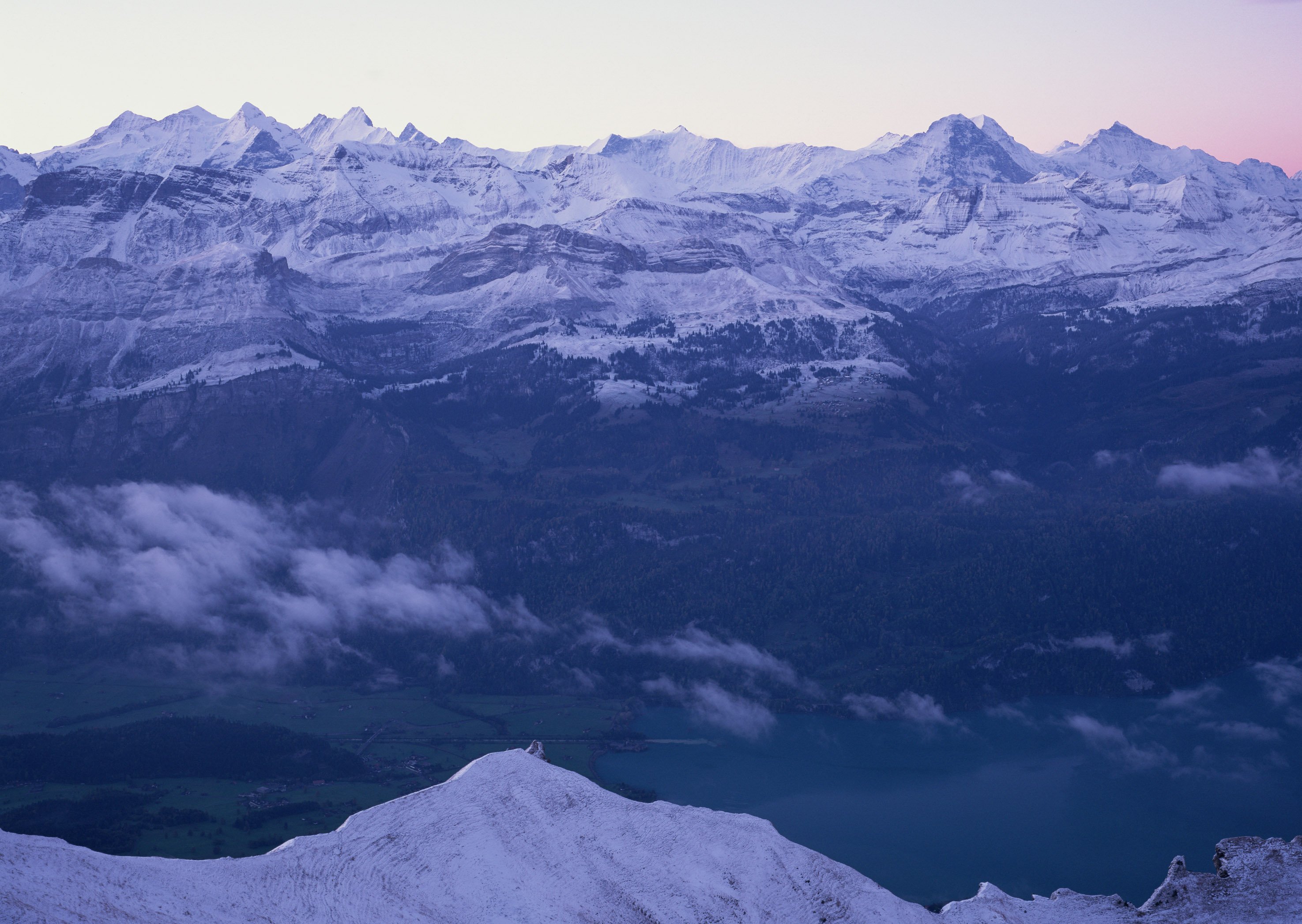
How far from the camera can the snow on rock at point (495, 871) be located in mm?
80375

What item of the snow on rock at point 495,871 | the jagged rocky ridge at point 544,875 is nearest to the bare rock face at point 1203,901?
the jagged rocky ridge at point 544,875

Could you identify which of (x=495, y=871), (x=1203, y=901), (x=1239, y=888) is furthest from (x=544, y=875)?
(x=1239, y=888)

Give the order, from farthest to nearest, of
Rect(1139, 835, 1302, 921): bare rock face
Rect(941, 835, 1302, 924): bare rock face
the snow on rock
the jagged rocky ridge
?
Rect(941, 835, 1302, 924): bare rock face < Rect(1139, 835, 1302, 921): bare rock face < the jagged rocky ridge < the snow on rock

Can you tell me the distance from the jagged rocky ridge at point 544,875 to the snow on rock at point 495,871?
0.41 feet

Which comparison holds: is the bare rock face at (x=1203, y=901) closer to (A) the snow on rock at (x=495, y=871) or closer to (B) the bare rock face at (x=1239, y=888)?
(B) the bare rock face at (x=1239, y=888)

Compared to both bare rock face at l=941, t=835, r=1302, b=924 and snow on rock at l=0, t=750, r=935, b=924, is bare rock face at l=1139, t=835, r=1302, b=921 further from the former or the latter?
snow on rock at l=0, t=750, r=935, b=924

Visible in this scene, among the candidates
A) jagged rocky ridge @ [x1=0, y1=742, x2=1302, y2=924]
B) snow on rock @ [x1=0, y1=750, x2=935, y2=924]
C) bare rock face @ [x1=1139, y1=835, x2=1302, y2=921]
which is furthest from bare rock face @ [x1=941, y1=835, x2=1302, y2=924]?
snow on rock @ [x1=0, y1=750, x2=935, y2=924]

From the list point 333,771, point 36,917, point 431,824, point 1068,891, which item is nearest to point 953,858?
point 1068,891

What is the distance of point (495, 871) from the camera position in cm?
9031

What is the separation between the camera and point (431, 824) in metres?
95.5

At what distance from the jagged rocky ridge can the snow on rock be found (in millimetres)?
126

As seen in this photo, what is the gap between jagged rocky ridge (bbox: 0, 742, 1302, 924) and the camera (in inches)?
3204

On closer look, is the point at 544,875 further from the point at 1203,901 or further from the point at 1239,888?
the point at 1239,888

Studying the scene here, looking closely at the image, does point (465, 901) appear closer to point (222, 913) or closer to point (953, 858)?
point (222, 913)
